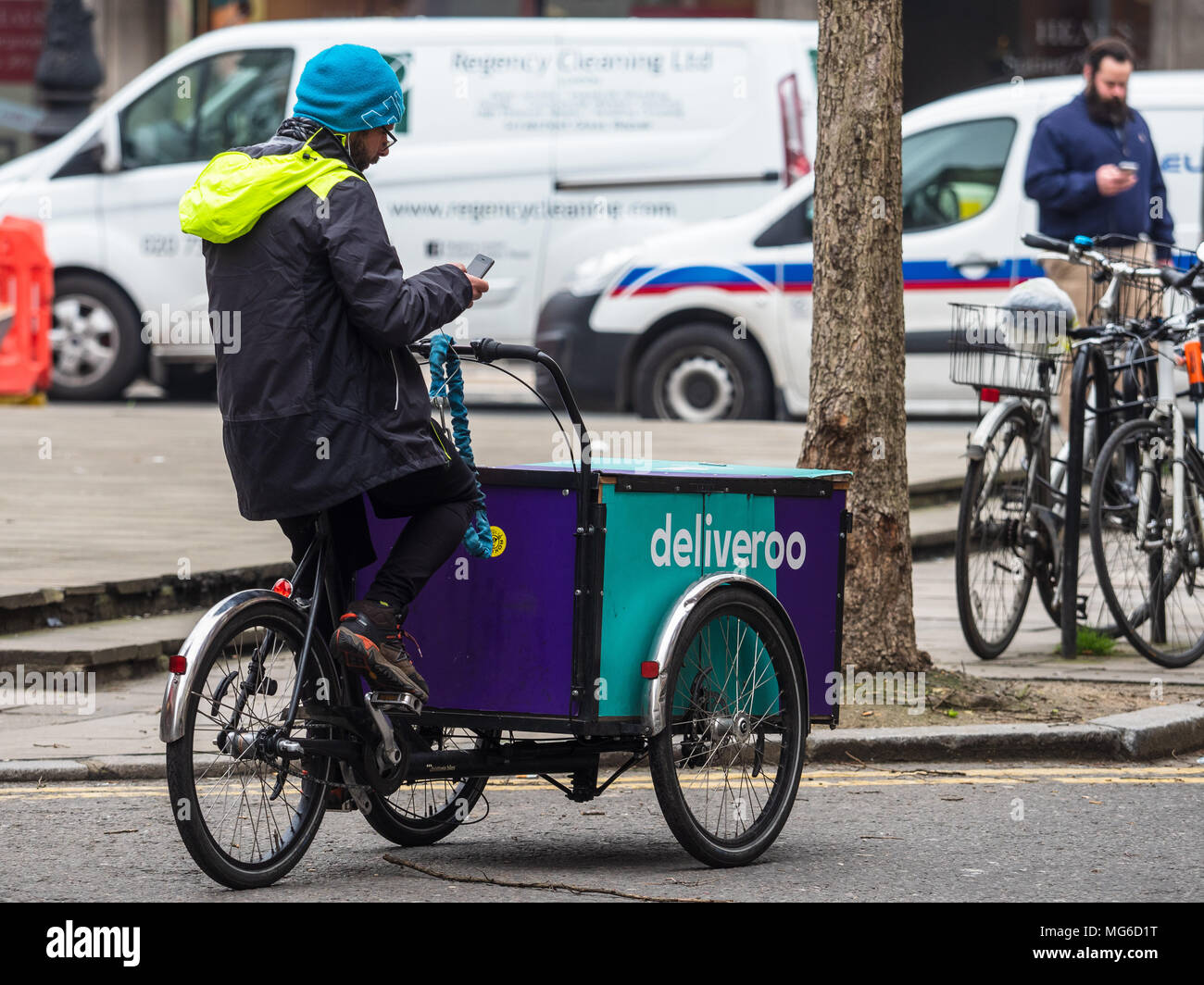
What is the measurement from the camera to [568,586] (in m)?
4.58

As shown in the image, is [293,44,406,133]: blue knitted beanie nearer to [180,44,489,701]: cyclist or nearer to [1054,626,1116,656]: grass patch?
[180,44,489,701]: cyclist

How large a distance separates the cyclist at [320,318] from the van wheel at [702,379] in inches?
357

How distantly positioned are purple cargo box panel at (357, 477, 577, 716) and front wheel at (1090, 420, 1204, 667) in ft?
9.72

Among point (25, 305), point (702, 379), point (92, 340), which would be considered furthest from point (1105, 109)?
point (92, 340)

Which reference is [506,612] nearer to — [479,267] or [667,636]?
[667,636]

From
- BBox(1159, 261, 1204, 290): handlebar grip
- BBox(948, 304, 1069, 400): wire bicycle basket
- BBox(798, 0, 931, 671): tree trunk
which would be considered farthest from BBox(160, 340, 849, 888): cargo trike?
BBox(1159, 261, 1204, 290): handlebar grip

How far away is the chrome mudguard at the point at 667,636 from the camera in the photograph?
448 cm

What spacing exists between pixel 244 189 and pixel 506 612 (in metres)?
1.12

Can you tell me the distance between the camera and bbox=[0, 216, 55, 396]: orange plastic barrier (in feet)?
46.4

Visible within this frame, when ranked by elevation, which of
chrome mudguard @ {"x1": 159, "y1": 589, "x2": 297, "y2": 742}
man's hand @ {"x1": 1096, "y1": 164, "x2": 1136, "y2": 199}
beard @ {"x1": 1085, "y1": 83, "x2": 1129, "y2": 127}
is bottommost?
chrome mudguard @ {"x1": 159, "y1": 589, "x2": 297, "y2": 742}

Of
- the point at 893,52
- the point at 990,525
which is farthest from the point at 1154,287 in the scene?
the point at 893,52

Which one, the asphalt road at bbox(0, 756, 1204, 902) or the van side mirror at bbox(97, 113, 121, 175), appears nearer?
the asphalt road at bbox(0, 756, 1204, 902)
